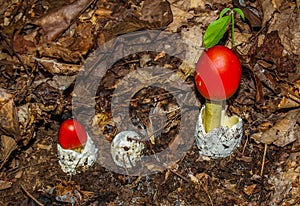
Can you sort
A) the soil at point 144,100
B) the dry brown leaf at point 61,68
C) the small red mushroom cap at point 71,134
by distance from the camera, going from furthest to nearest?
the dry brown leaf at point 61,68, the soil at point 144,100, the small red mushroom cap at point 71,134

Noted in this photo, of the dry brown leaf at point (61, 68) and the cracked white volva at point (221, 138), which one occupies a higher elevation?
the dry brown leaf at point (61, 68)

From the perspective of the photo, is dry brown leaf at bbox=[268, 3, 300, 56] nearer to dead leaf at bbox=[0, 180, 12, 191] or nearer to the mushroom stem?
the mushroom stem

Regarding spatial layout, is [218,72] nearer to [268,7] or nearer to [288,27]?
[288,27]

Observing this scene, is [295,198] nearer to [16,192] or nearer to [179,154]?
[179,154]

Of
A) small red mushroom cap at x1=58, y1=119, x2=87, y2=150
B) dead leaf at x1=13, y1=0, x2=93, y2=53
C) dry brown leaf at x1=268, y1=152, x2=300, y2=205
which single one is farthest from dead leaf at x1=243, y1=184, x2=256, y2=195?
dead leaf at x1=13, y1=0, x2=93, y2=53

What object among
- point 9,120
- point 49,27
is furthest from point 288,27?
point 9,120

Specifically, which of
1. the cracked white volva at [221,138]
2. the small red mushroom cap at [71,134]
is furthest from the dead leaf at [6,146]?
the cracked white volva at [221,138]

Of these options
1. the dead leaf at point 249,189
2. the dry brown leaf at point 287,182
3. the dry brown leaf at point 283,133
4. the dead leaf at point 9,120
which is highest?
the dead leaf at point 9,120

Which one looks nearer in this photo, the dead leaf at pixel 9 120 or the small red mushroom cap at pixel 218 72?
the small red mushroom cap at pixel 218 72

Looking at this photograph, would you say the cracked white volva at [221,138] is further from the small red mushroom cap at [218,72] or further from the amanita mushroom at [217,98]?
the small red mushroom cap at [218,72]
